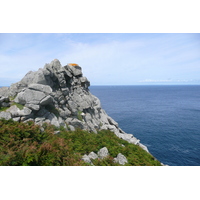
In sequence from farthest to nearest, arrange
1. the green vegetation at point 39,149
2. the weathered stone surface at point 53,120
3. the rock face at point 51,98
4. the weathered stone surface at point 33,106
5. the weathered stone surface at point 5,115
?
1. the weathered stone surface at point 53,120
2. the rock face at point 51,98
3. the weathered stone surface at point 33,106
4. the weathered stone surface at point 5,115
5. the green vegetation at point 39,149

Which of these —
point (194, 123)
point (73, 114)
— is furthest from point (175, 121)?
point (73, 114)

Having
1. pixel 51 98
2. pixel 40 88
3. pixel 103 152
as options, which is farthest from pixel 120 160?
pixel 40 88

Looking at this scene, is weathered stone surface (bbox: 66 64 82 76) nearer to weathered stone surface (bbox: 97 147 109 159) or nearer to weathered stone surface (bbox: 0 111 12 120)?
weathered stone surface (bbox: 0 111 12 120)

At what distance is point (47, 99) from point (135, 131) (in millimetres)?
38401

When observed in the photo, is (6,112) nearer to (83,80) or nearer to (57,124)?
(57,124)

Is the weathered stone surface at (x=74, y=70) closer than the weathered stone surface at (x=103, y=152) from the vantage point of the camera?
No

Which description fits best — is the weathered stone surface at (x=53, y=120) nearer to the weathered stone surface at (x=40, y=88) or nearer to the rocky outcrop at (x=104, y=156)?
the weathered stone surface at (x=40, y=88)

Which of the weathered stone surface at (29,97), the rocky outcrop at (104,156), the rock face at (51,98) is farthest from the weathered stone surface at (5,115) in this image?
the rocky outcrop at (104,156)

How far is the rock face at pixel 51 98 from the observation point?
682 inches

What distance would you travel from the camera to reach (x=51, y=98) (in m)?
18.9

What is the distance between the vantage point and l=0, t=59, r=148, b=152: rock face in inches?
682

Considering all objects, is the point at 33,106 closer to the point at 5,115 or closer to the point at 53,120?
the point at 5,115

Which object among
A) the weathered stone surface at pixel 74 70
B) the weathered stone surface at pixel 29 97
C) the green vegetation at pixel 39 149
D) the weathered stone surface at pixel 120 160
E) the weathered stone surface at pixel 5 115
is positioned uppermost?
the weathered stone surface at pixel 74 70

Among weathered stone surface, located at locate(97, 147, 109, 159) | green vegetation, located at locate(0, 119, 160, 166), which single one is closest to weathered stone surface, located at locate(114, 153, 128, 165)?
green vegetation, located at locate(0, 119, 160, 166)
